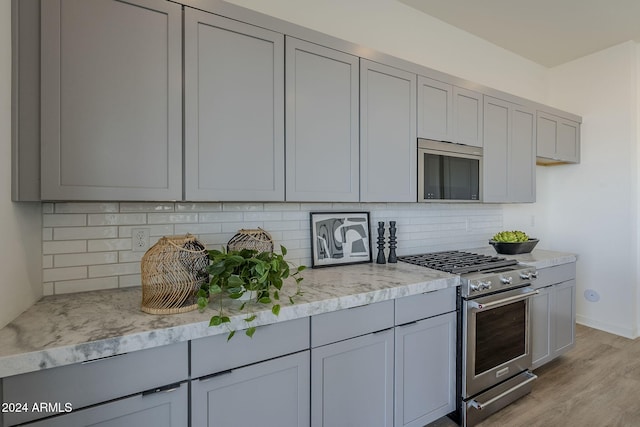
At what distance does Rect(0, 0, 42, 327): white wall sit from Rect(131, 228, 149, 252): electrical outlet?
41 centimetres

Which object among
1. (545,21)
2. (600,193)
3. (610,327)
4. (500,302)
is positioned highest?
(545,21)

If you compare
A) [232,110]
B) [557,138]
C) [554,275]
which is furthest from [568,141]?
[232,110]

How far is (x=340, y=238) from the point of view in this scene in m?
2.28

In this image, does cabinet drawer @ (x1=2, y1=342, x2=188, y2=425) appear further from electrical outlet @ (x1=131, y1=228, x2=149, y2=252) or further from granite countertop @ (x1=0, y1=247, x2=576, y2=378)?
electrical outlet @ (x1=131, y1=228, x2=149, y2=252)

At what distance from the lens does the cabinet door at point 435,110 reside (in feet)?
7.48

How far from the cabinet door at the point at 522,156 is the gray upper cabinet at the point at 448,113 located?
52 cm

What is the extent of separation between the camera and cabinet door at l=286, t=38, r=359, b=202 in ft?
5.85

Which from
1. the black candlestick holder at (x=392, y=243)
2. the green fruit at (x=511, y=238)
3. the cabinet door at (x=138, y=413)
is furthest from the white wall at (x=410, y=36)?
the cabinet door at (x=138, y=413)

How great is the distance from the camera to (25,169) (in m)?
1.23

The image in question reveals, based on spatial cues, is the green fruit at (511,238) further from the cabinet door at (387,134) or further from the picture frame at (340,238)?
the picture frame at (340,238)

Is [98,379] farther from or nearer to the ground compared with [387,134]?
nearer to the ground

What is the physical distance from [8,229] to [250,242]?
927mm

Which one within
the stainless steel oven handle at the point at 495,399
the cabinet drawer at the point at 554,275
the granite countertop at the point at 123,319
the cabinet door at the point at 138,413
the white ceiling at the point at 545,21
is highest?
the white ceiling at the point at 545,21

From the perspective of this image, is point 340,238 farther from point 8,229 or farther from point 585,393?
point 585,393
